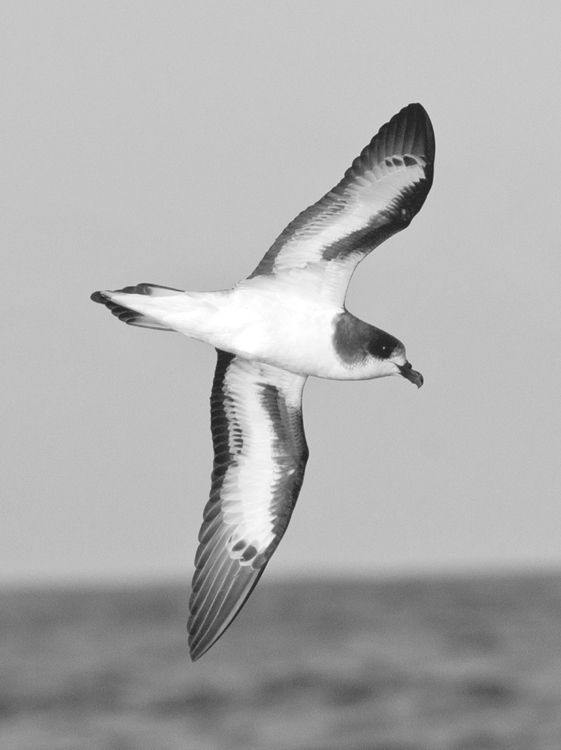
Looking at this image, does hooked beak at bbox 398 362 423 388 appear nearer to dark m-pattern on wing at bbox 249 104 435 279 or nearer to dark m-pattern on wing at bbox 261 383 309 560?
dark m-pattern on wing at bbox 249 104 435 279

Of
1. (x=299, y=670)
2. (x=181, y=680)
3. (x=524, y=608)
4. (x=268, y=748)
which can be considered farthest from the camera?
(x=524, y=608)

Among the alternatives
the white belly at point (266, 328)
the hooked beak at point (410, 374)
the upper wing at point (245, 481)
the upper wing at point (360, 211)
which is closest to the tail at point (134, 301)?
the white belly at point (266, 328)

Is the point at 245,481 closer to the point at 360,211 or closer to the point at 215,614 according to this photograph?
the point at 215,614

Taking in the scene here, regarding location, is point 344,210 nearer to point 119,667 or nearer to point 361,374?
point 361,374

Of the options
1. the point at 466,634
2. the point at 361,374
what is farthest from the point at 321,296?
the point at 466,634

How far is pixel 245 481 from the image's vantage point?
42.4 feet

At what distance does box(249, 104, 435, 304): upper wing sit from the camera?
11.9m

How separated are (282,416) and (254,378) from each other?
0.42m

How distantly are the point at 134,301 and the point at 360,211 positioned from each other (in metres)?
1.97

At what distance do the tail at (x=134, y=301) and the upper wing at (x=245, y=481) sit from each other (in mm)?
1150

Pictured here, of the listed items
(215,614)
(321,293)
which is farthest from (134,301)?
(215,614)

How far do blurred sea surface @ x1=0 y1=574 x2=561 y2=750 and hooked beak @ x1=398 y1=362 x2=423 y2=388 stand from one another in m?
15.1

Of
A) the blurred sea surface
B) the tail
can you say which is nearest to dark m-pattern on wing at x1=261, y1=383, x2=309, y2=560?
the tail

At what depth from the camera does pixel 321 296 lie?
1202 centimetres
